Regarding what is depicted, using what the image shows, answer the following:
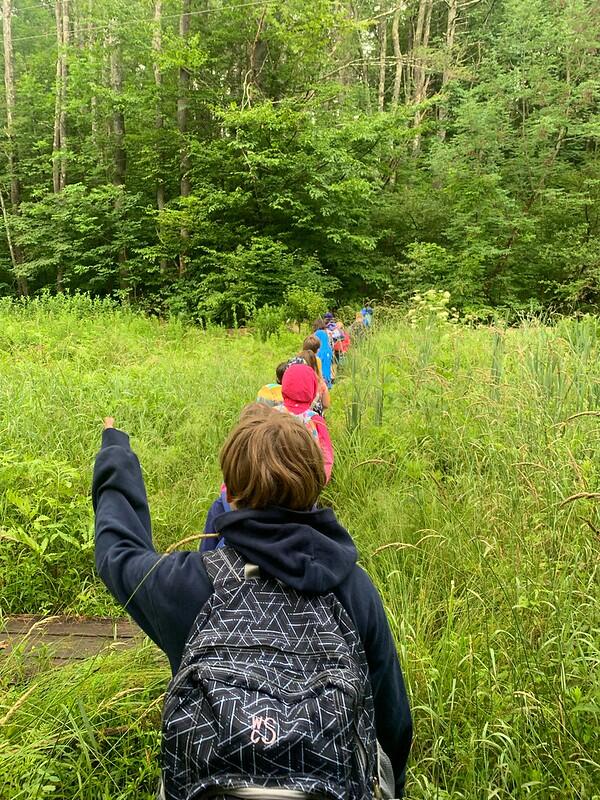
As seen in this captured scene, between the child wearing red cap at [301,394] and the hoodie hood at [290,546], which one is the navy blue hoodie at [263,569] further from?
the child wearing red cap at [301,394]

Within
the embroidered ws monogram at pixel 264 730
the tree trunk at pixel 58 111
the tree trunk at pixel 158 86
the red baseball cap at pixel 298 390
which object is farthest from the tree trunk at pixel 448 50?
the embroidered ws monogram at pixel 264 730

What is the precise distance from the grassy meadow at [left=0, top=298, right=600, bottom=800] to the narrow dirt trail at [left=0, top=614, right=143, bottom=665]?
92 millimetres

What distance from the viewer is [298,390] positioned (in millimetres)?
4000

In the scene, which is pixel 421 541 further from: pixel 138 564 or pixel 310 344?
pixel 310 344

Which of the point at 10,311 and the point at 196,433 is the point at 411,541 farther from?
the point at 10,311

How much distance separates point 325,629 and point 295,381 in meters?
2.94

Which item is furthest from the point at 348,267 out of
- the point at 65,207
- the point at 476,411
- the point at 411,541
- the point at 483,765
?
the point at 483,765

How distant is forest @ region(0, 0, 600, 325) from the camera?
14773 mm

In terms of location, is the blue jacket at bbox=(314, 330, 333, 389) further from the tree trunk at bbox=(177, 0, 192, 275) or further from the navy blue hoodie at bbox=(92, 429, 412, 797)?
the tree trunk at bbox=(177, 0, 192, 275)

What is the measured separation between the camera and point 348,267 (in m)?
17.5

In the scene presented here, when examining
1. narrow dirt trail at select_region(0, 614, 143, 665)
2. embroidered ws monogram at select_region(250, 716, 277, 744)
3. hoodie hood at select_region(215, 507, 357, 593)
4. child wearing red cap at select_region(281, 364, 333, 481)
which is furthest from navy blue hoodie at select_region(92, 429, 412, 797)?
child wearing red cap at select_region(281, 364, 333, 481)

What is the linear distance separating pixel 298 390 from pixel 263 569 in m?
2.87

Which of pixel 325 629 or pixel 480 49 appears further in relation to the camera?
pixel 480 49

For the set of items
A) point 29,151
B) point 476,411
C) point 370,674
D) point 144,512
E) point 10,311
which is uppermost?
point 29,151
